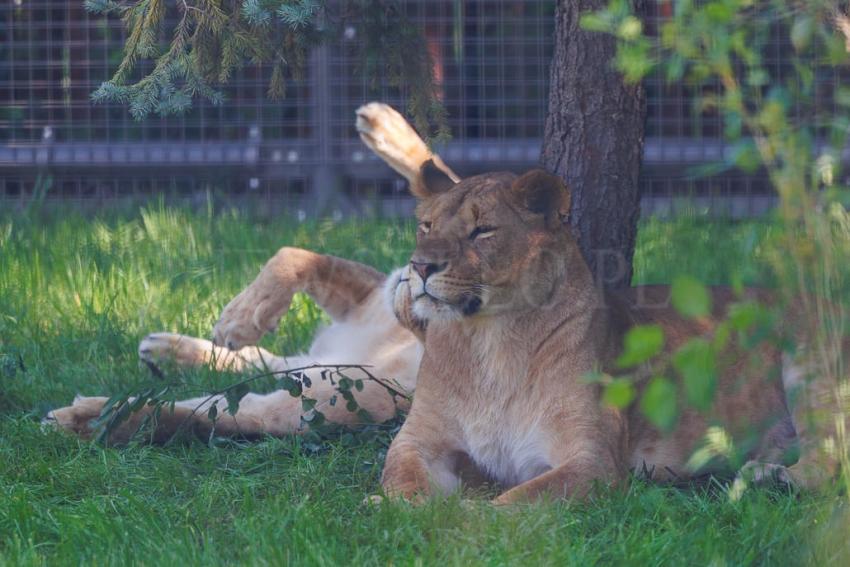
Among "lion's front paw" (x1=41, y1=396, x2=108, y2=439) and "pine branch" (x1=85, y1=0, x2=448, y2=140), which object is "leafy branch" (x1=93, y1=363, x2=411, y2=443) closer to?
"lion's front paw" (x1=41, y1=396, x2=108, y2=439)

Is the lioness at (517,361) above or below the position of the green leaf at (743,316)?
below

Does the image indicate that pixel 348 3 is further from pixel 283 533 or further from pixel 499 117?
pixel 499 117

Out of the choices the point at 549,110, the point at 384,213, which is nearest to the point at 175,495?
the point at 549,110

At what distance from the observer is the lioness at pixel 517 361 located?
10.5 feet

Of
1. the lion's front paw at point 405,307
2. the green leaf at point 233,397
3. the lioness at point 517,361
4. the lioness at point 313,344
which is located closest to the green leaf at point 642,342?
the lioness at point 517,361

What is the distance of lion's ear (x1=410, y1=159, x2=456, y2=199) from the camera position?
11.6 feet

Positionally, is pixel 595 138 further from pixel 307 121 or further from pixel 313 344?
pixel 307 121

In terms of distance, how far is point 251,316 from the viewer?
399 cm

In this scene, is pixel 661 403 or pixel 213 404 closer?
pixel 661 403

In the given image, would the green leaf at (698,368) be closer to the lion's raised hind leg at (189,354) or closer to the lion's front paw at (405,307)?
the lion's front paw at (405,307)

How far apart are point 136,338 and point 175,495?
169 cm

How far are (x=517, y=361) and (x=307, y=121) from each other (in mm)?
5238

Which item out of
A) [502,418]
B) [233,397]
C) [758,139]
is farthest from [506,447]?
[758,139]

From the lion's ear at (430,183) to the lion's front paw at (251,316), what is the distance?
71 cm
